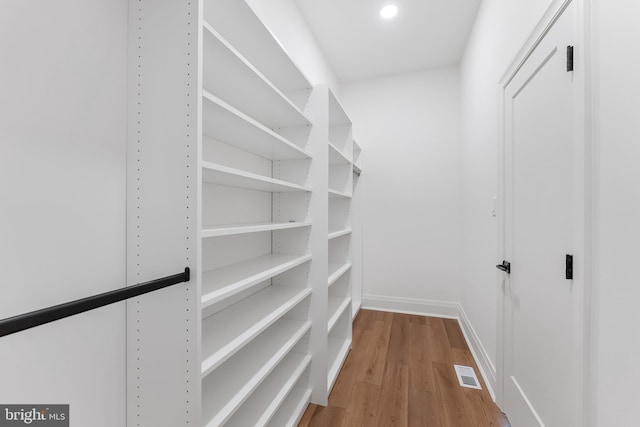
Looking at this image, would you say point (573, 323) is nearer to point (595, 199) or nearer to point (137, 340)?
point (595, 199)

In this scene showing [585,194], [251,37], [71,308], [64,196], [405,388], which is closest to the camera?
[71,308]

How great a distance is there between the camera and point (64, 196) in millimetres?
755

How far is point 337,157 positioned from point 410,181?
A: 149 centimetres

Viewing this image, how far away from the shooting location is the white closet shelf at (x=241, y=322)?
1.01 m

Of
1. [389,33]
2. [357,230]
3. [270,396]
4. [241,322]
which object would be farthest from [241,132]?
[357,230]

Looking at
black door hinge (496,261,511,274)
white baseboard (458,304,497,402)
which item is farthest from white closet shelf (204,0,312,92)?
white baseboard (458,304,497,402)

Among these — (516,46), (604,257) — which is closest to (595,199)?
(604,257)

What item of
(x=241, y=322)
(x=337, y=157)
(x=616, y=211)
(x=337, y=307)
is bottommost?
(x=337, y=307)

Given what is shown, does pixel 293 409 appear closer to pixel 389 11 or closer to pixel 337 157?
pixel 337 157

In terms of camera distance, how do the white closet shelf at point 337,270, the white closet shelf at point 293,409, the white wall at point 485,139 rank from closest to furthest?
the white closet shelf at point 293,409, the white wall at point 485,139, the white closet shelf at point 337,270

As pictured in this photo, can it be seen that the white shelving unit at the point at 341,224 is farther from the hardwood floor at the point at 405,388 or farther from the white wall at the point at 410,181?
the white wall at the point at 410,181

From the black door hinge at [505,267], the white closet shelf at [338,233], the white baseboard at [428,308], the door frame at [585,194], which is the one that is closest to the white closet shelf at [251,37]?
the white closet shelf at [338,233]

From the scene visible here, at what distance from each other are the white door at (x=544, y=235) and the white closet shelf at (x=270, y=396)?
1.25 meters

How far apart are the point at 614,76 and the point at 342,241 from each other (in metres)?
2.08
